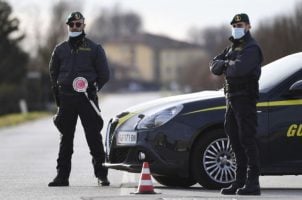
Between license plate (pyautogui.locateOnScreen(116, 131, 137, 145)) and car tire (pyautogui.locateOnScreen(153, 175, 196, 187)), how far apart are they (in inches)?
33.1

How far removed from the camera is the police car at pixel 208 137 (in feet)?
36.5

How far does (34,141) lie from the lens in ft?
80.6

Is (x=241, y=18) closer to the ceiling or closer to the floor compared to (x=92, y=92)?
closer to the ceiling

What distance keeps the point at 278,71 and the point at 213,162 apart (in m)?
1.33

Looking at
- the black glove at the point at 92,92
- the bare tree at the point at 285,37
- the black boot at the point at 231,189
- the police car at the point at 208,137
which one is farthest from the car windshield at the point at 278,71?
the bare tree at the point at 285,37

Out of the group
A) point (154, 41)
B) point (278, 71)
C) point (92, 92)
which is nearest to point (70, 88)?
point (92, 92)

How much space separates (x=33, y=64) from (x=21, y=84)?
18043mm

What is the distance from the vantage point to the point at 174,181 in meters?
11.9

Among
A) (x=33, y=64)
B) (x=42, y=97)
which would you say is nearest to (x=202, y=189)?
(x=42, y=97)

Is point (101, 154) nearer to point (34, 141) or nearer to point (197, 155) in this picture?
point (197, 155)

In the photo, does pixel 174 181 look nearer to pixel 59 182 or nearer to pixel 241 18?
pixel 59 182

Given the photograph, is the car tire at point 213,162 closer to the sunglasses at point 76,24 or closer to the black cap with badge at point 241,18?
the black cap with badge at point 241,18

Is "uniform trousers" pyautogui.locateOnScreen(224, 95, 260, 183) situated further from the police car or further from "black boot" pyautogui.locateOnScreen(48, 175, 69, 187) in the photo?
"black boot" pyautogui.locateOnScreen(48, 175, 69, 187)

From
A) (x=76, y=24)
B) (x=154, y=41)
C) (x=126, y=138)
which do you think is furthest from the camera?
(x=154, y=41)
